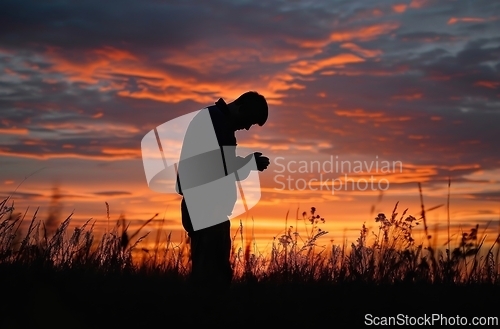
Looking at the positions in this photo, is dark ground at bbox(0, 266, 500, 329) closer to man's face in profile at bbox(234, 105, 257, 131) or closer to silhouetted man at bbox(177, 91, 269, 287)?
silhouetted man at bbox(177, 91, 269, 287)

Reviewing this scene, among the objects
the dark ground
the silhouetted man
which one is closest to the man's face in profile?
the silhouetted man

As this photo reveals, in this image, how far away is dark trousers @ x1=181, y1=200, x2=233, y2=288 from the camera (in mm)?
6684

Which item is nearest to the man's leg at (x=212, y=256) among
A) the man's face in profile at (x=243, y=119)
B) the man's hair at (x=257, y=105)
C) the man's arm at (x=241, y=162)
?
the man's arm at (x=241, y=162)

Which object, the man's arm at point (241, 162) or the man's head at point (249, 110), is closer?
the man's arm at point (241, 162)

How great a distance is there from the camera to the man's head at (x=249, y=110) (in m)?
6.72

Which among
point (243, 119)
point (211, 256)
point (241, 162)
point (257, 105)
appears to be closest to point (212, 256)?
point (211, 256)

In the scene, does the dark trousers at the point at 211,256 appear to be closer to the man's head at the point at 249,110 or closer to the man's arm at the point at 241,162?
the man's arm at the point at 241,162

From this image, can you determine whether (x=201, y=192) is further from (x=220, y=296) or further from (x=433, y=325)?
(x=433, y=325)

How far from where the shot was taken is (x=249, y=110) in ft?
22.2

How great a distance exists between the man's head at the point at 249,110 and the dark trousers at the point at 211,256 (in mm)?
1048

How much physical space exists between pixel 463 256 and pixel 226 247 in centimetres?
281

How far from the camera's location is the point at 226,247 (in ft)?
22.4

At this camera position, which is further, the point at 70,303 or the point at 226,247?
the point at 226,247

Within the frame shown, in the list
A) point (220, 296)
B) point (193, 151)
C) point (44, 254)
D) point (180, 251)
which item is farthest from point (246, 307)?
point (180, 251)
